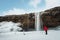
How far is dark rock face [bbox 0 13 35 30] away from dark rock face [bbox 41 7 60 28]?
30 centimetres

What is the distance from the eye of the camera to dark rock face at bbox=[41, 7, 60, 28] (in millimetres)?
Result: 3730

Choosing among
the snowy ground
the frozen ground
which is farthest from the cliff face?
the snowy ground

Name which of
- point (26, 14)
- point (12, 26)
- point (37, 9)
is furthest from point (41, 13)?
point (12, 26)

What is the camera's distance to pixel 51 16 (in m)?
3.80

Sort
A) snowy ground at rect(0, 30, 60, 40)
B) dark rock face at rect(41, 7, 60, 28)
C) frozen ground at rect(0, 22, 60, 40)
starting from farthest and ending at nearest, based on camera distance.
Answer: dark rock face at rect(41, 7, 60, 28)
frozen ground at rect(0, 22, 60, 40)
snowy ground at rect(0, 30, 60, 40)

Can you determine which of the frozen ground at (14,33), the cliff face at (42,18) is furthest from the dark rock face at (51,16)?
the frozen ground at (14,33)

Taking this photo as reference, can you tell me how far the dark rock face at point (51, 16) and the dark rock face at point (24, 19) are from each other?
305 millimetres

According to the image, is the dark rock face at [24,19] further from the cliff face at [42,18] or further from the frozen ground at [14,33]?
the frozen ground at [14,33]

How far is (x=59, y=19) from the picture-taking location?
3766 millimetres

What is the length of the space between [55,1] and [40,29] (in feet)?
2.72

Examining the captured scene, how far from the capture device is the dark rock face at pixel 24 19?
3760 mm

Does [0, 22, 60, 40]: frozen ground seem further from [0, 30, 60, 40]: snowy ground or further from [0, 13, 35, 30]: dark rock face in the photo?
[0, 13, 35, 30]: dark rock face

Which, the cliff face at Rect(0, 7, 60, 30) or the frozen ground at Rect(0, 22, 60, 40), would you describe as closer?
the frozen ground at Rect(0, 22, 60, 40)

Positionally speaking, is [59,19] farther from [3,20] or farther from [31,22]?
[3,20]
